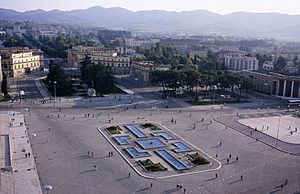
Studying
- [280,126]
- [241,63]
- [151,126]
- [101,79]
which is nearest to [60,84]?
[101,79]

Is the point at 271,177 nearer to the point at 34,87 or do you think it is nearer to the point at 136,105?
the point at 136,105

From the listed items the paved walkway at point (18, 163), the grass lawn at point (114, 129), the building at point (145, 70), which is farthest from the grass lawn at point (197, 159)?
the building at point (145, 70)

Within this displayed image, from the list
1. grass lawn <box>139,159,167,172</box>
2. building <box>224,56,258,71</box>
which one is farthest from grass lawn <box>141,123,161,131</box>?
building <box>224,56,258,71</box>

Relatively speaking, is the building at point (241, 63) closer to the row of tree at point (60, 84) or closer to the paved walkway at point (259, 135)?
the row of tree at point (60, 84)

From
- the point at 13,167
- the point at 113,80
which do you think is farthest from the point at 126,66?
the point at 13,167

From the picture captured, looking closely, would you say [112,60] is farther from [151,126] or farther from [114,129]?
[114,129]

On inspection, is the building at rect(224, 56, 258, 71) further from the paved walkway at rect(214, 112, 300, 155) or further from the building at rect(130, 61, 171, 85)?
the paved walkway at rect(214, 112, 300, 155)
